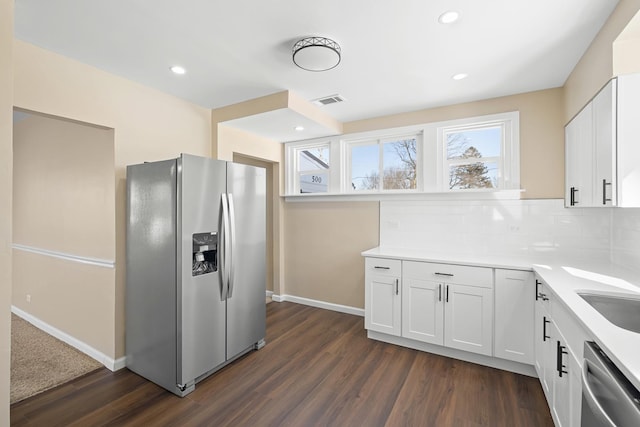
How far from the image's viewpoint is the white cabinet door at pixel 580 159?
2.11 m

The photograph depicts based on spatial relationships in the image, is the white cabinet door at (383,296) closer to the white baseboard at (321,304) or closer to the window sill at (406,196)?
the white baseboard at (321,304)

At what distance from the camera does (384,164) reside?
3.80 metres

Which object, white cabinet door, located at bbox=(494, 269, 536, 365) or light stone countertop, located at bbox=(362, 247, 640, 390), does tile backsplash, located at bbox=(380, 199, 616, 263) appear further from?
white cabinet door, located at bbox=(494, 269, 536, 365)

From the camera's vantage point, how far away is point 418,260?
9.49ft

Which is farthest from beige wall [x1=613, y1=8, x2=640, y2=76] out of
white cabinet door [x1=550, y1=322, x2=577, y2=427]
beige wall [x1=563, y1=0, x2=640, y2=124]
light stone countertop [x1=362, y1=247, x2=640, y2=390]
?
white cabinet door [x1=550, y1=322, x2=577, y2=427]

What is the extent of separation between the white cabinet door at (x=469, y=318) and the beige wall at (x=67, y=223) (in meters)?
3.14

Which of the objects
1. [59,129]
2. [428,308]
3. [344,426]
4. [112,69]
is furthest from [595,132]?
[59,129]

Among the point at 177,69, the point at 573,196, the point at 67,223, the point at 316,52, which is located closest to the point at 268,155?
the point at 177,69

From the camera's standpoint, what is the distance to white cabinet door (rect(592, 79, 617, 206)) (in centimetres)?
173

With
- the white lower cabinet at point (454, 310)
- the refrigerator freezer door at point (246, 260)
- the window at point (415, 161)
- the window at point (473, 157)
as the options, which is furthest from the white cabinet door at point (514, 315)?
the refrigerator freezer door at point (246, 260)

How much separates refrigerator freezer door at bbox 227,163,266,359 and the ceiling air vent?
1.01 metres

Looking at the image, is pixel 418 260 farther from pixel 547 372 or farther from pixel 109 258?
pixel 109 258

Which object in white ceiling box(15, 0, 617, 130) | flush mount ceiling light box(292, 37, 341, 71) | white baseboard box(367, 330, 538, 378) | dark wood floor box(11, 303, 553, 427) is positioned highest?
white ceiling box(15, 0, 617, 130)

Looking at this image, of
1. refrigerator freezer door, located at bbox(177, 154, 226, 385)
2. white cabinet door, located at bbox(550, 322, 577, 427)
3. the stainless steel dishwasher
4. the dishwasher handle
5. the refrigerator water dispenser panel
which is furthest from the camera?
the refrigerator water dispenser panel
